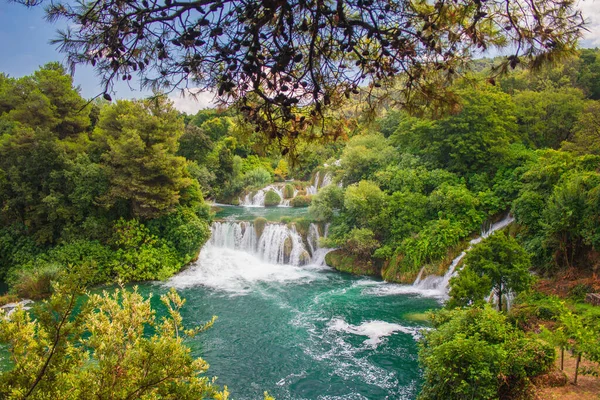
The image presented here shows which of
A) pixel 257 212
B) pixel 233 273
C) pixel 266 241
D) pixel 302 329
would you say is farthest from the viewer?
pixel 257 212

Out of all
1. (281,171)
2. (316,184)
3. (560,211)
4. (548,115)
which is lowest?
(560,211)

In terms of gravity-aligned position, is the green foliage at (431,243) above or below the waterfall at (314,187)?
below

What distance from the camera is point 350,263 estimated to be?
688 inches

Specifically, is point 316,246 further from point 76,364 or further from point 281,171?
point 281,171

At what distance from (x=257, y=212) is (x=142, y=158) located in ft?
33.9

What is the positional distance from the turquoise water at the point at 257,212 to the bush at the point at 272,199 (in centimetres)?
102

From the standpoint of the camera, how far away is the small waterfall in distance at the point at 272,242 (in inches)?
742

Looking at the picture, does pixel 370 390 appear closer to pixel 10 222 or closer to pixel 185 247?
pixel 185 247

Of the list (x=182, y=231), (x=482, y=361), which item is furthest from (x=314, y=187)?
(x=482, y=361)

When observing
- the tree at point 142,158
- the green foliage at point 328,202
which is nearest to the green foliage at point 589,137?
the green foliage at point 328,202

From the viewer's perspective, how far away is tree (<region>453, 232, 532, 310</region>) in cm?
880

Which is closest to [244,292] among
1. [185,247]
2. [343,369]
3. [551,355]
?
[185,247]

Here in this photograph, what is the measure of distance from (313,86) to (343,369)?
802 cm

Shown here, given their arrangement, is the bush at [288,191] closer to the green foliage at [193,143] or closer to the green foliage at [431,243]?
the green foliage at [193,143]
